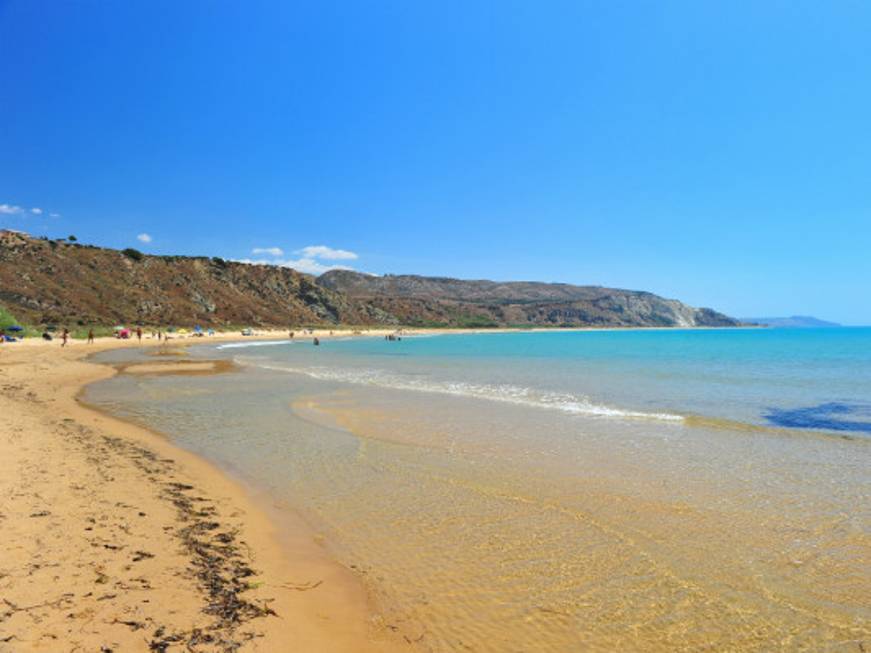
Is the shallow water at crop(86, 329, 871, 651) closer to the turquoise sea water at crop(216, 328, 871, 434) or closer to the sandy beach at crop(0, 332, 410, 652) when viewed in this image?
the turquoise sea water at crop(216, 328, 871, 434)

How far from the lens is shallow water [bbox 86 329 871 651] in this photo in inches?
210

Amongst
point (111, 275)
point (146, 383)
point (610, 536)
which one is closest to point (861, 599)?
point (610, 536)

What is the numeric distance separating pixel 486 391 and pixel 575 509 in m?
15.9

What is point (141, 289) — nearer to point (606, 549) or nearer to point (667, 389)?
point (667, 389)

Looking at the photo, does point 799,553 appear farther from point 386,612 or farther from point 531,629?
point 386,612

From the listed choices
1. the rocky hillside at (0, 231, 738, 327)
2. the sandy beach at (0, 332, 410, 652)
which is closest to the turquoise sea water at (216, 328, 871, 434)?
the sandy beach at (0, 332, 410, 652)

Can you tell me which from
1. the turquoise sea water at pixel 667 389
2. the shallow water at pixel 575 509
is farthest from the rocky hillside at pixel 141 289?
the shallow water at pixel 575 509

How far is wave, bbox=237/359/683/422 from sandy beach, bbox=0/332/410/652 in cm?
1330

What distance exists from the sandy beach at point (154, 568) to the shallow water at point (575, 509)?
669 mm

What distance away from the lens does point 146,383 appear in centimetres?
2486

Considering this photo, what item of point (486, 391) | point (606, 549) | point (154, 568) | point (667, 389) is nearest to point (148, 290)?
point (486, 391)

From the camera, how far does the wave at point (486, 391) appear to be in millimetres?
18688

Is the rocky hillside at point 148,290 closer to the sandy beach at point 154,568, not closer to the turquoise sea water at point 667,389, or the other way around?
the turquoise sea water at point 667,389

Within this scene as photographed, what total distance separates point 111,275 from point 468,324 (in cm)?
11660
